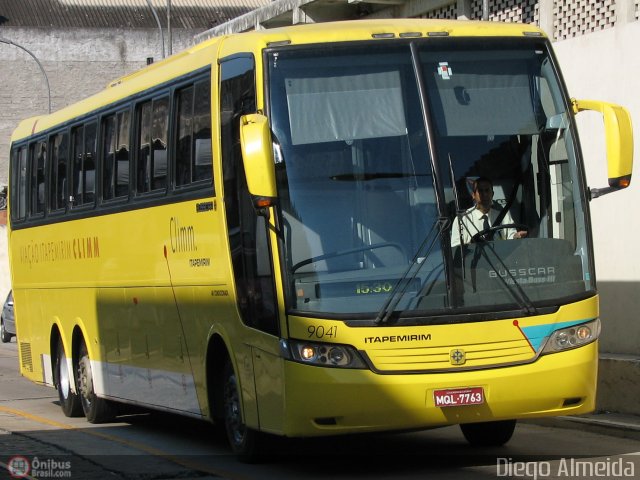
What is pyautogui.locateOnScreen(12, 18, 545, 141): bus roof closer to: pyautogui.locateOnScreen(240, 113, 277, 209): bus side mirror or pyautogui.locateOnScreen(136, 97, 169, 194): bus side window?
pyautogui.locateOnScreen(240, 113, 277, 209): bus side mirror

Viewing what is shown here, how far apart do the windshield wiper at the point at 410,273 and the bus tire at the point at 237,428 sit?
5.80 feet

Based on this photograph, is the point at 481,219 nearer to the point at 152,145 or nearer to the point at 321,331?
the point at 321,331

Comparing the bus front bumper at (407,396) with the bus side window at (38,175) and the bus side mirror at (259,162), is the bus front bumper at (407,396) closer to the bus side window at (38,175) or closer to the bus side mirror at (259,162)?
the bus side mirror at (259,162)

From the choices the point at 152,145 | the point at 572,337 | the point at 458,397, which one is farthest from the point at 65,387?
the point at 572,337

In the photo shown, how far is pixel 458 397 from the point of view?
913cm

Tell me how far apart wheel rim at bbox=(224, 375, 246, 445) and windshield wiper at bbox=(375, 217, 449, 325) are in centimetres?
190

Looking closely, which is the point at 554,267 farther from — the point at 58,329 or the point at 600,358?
the point at 58,329

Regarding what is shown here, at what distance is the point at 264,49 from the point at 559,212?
247cm

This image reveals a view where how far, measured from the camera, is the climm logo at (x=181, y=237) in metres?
11.1

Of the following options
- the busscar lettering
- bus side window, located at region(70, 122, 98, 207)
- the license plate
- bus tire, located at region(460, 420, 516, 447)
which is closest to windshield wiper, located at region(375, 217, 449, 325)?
the busscar lettering

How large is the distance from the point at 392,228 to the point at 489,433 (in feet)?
8.85

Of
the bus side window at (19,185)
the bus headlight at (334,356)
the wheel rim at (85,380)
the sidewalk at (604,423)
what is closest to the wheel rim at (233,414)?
the bus headlight at (334,356)

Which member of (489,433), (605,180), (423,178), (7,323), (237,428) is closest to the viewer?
(423,178)

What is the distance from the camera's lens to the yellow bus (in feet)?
29.9
